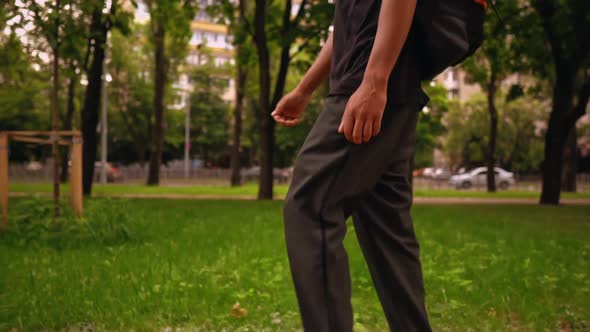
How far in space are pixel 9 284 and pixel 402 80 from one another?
144 inches

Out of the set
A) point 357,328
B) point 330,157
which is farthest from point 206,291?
point 330,157

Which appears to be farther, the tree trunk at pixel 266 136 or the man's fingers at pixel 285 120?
the tree trunk at pixel 266 136

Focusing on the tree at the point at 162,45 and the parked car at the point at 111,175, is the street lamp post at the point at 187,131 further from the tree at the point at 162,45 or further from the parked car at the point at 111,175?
the tree at the point at 162,45

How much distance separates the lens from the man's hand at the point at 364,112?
1.82 m

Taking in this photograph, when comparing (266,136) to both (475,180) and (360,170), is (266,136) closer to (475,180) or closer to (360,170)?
(360,170)

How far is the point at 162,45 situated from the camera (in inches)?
1153

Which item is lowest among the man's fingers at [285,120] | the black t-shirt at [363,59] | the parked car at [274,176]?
the parked car at [274,176]

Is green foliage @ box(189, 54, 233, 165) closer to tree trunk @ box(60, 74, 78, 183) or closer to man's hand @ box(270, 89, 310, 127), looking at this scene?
tree trunk @ box(60, 74, 78, 183)

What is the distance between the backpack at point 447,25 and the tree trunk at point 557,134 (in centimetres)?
1693

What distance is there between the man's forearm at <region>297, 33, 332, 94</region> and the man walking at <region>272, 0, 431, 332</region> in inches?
5.3

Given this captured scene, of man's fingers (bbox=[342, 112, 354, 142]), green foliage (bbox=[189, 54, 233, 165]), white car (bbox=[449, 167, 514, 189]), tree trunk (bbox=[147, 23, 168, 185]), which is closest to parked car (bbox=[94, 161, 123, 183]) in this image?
tree trunk (bbox=[147, 23, 168, 185])

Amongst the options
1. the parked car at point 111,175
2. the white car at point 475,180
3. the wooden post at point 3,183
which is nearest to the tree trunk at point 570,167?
the white car at point 475,180

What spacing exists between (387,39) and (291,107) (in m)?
0.67

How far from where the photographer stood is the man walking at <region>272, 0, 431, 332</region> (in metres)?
1.86
